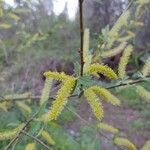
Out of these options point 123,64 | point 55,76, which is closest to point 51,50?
point 123,64

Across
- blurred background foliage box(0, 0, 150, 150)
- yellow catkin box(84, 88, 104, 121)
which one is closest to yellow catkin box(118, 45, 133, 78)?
yellow catkin box(84, 88, 104, 121)

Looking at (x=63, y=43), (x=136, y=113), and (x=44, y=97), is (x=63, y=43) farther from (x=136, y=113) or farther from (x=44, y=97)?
(x=44, y=97)

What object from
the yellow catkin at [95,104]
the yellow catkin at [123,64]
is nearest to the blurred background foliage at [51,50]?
the yellow catkin at [123,64]

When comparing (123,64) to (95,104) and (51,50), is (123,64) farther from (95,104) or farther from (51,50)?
(51,50)

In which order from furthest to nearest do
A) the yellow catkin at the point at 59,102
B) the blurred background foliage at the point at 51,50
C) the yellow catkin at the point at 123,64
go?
1. the blurred background foliage at the point at 51,50
2. the yellow catkin at the point at 123,64
3. the yellow catkin at the point at 59,102

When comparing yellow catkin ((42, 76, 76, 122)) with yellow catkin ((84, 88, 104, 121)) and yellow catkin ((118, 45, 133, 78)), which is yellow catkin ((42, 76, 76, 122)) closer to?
yellow catkin ((84, 88, 104, 121))

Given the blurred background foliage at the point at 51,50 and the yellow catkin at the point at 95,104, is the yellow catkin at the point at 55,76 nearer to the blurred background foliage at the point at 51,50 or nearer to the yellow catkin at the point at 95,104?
the yellow catkin at the point at 95,104
